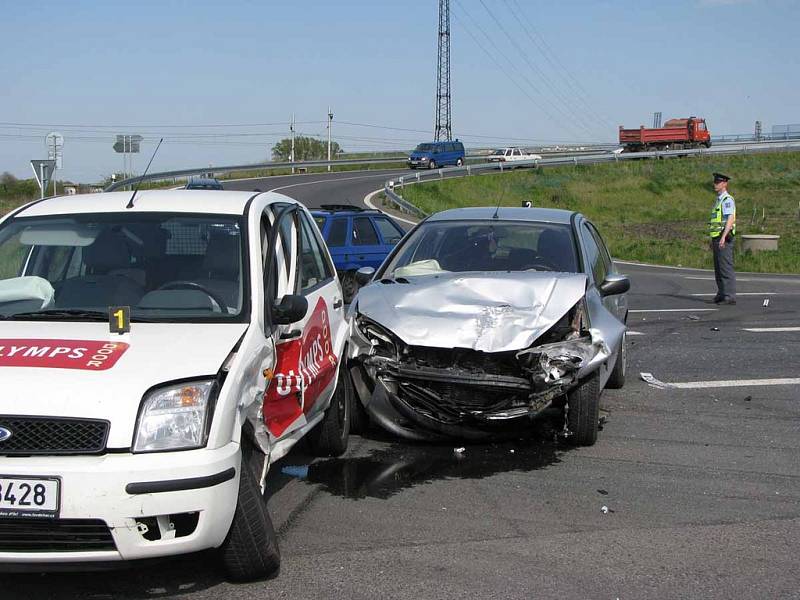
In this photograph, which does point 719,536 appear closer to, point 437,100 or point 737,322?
point 737,322

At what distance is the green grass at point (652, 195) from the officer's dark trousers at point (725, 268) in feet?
37.1

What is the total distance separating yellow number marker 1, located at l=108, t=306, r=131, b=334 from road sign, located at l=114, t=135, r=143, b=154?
48.6 ft

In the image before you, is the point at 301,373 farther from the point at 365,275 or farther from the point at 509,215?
the point at 509,215

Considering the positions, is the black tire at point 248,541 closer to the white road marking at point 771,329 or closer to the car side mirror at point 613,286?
the car side mirror at point 613,286

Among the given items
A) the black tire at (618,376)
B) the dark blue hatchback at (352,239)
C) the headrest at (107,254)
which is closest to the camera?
the headrest at (107,254)

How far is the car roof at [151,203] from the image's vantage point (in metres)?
5.63

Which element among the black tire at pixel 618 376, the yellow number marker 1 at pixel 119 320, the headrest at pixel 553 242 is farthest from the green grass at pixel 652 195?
the yellow number marker 1 at pixel 119 320

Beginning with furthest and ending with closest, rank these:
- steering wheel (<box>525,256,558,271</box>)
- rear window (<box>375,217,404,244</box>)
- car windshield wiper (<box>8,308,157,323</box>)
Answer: rear window (<box>375,217,404,244</box>) → steering wheel (<box>525,256,558,271</box>) → car windshield wiper (<box>8,308,157,323</box>)

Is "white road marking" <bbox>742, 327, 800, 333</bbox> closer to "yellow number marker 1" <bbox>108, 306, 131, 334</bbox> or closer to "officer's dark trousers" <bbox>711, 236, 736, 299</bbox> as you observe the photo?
"officer's dark trousers" <bbox>711, 236, 736, 299</bbox>

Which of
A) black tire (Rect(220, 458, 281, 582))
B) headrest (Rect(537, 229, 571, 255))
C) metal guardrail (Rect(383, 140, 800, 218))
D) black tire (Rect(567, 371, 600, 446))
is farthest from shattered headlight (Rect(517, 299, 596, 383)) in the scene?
metal guardrail (Rect(383, 140, 800, 218))

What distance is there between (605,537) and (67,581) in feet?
8.60

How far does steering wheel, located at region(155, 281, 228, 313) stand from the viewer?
198 inches

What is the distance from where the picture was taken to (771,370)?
32.4ft

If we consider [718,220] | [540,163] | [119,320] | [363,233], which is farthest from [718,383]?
[540,163]
